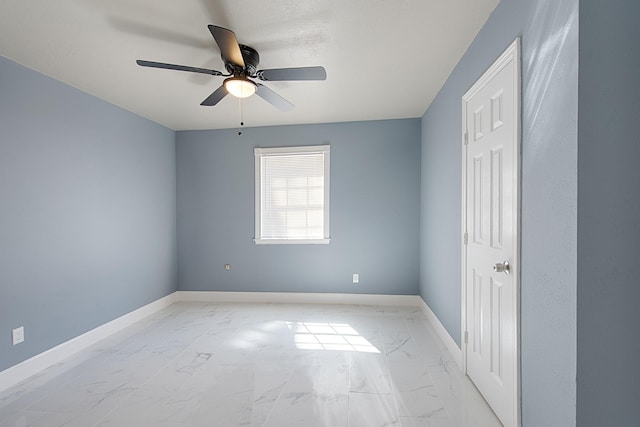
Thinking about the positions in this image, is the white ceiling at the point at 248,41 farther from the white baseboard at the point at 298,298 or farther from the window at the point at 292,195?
the white baseboard at the point at 298,298

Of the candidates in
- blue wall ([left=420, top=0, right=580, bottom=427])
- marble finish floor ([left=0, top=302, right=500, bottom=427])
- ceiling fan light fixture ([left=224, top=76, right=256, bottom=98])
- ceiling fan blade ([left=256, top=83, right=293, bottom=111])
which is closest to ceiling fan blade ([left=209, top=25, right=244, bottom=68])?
ceiling fan light fixture ([left=224, top=76, right=256, bottom=98])

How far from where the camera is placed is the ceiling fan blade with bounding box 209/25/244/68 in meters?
1.65

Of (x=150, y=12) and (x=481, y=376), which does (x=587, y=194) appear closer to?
(x=481, y=376)

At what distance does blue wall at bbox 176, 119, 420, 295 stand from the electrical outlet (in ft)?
6.94

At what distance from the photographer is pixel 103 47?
2.23 m

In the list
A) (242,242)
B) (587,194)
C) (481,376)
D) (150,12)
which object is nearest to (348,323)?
(481,376)

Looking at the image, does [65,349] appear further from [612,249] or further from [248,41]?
[612,249]

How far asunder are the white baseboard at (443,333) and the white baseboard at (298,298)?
341 mm

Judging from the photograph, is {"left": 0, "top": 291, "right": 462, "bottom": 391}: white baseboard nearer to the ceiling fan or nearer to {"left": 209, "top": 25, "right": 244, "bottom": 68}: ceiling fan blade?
the ceiling fan

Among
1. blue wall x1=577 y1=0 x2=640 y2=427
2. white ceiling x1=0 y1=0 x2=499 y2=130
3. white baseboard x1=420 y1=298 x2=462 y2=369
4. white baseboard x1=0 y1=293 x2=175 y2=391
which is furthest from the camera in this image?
white baseboard x1=420 y1=298 x2=462 y2=369

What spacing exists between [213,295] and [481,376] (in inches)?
144

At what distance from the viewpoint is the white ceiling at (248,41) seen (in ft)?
6.00

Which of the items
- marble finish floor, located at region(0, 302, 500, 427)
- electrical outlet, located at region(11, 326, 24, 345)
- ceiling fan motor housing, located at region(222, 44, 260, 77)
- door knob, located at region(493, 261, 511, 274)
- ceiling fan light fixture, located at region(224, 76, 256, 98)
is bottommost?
marble finish floor, located at region(0, 302, 500, 427)

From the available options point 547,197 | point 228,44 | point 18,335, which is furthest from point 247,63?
point 18,335
